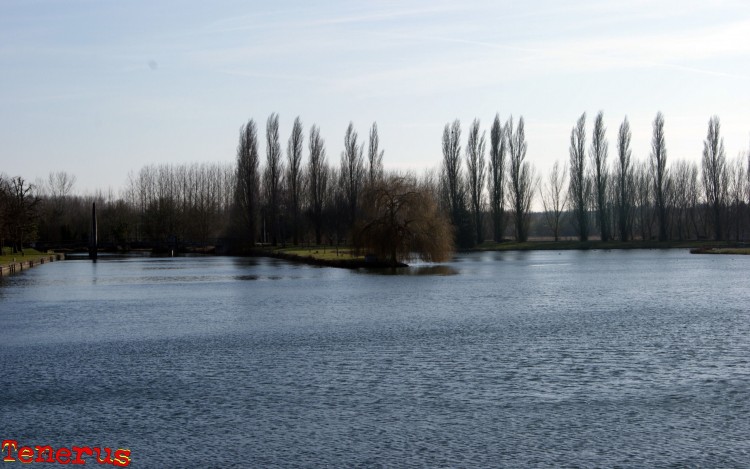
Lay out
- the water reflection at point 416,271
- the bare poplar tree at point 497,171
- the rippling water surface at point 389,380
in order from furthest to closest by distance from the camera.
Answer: the bare poplar tree at point 497,171
the water reflection at point 416,271
the rippling water surface at point 389,380

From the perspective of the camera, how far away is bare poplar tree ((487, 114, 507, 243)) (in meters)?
83.2

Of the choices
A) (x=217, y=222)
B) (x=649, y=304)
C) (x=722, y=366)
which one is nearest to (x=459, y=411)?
(x=722, y=366)

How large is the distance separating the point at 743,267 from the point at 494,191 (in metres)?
39.7

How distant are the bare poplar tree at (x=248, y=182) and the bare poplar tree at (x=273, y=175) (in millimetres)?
1279

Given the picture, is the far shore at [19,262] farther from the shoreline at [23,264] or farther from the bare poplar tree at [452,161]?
the bare poplar tree at [452,161]

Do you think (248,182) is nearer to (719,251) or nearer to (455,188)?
(455,188)

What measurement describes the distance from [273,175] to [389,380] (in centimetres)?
6865

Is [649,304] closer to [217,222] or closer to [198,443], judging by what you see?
[198,443]

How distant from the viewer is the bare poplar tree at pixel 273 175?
81.5m

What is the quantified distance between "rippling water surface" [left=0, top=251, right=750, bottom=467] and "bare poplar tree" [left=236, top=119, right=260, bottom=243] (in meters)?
51.1

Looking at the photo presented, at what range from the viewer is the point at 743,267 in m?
44.9

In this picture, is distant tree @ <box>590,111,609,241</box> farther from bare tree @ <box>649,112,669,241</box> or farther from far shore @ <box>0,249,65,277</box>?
far shore @ <box>0,249,65,277</box>

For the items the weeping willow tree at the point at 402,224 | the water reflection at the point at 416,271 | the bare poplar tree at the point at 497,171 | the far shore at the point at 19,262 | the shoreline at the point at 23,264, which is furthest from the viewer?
the bare poplar tree at the point at 497,171

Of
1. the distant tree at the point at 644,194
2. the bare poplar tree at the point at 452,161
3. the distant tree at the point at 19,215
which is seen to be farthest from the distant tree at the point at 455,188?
the distant tree at the point at 19,215
